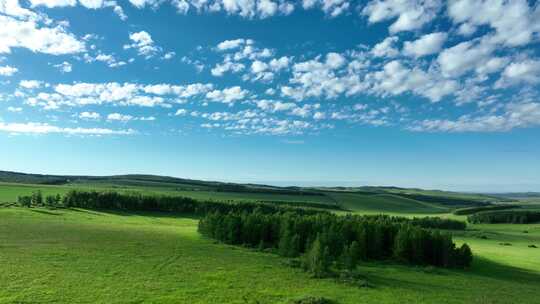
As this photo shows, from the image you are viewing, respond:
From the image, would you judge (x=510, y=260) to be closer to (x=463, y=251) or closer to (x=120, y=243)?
(x=463, y=251)

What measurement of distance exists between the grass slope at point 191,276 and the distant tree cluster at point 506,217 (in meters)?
127

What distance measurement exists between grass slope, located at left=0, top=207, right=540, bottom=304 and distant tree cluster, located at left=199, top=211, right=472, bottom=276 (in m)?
3.87

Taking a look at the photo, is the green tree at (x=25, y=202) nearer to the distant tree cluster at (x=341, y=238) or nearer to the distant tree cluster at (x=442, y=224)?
the distant tree cluster at (x=341, y=238)

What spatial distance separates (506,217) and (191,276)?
188m

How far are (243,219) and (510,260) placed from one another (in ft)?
164

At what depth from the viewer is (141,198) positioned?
6289 inches

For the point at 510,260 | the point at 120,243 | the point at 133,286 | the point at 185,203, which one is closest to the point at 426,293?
the point at 133,286

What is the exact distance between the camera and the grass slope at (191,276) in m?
37.7

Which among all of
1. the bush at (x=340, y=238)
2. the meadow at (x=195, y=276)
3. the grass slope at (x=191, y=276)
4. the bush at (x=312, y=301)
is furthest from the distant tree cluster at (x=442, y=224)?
the bush at (x=312, y=301)

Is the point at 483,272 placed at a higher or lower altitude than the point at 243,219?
lower

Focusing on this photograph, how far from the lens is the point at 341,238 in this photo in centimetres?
6712

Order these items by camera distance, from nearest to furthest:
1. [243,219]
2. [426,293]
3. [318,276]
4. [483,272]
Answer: [426,293] < [318,276] < [483,272] < [243,219]

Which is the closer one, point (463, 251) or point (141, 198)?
point (463, 251)

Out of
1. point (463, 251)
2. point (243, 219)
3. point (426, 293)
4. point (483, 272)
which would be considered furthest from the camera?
point (243, 219)
